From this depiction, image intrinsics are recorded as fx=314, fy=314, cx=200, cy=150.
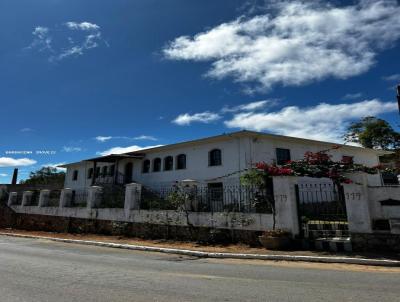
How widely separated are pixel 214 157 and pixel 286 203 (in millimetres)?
12095

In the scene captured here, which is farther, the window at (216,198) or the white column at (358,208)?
the window at (216,198)

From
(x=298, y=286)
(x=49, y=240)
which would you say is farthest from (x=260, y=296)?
(x=49, y=240)

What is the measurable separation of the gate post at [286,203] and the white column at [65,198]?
45.2ft

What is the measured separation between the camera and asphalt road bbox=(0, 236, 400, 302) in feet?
16.4

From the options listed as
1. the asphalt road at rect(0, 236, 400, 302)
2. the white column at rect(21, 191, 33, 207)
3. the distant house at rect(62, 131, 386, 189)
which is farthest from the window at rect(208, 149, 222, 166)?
the asphalt road at rect(0, 236, 400, 302)

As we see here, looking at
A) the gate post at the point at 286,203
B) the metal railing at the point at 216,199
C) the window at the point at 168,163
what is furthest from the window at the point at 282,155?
the gate post at the point at 286,203

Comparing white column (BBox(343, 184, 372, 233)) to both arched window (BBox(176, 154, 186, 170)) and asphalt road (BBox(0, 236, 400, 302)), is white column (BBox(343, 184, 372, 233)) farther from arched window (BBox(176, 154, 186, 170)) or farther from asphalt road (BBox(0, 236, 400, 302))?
arched window (BBox(176, 154, 186, 170))

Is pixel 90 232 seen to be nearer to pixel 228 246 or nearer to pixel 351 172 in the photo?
pixel 228 246

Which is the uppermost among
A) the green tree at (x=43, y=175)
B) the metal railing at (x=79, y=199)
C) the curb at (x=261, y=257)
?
the green tree at (x=43, y=175)

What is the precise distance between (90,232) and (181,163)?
9.51 metres

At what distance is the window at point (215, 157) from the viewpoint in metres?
22.2

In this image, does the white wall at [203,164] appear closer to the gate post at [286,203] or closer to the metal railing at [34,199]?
the metal railing at [34,199]

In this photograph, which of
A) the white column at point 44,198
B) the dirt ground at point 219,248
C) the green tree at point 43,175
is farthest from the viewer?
the green tree at point 43,175

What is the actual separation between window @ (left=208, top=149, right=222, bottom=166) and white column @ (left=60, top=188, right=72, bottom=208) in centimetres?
951
